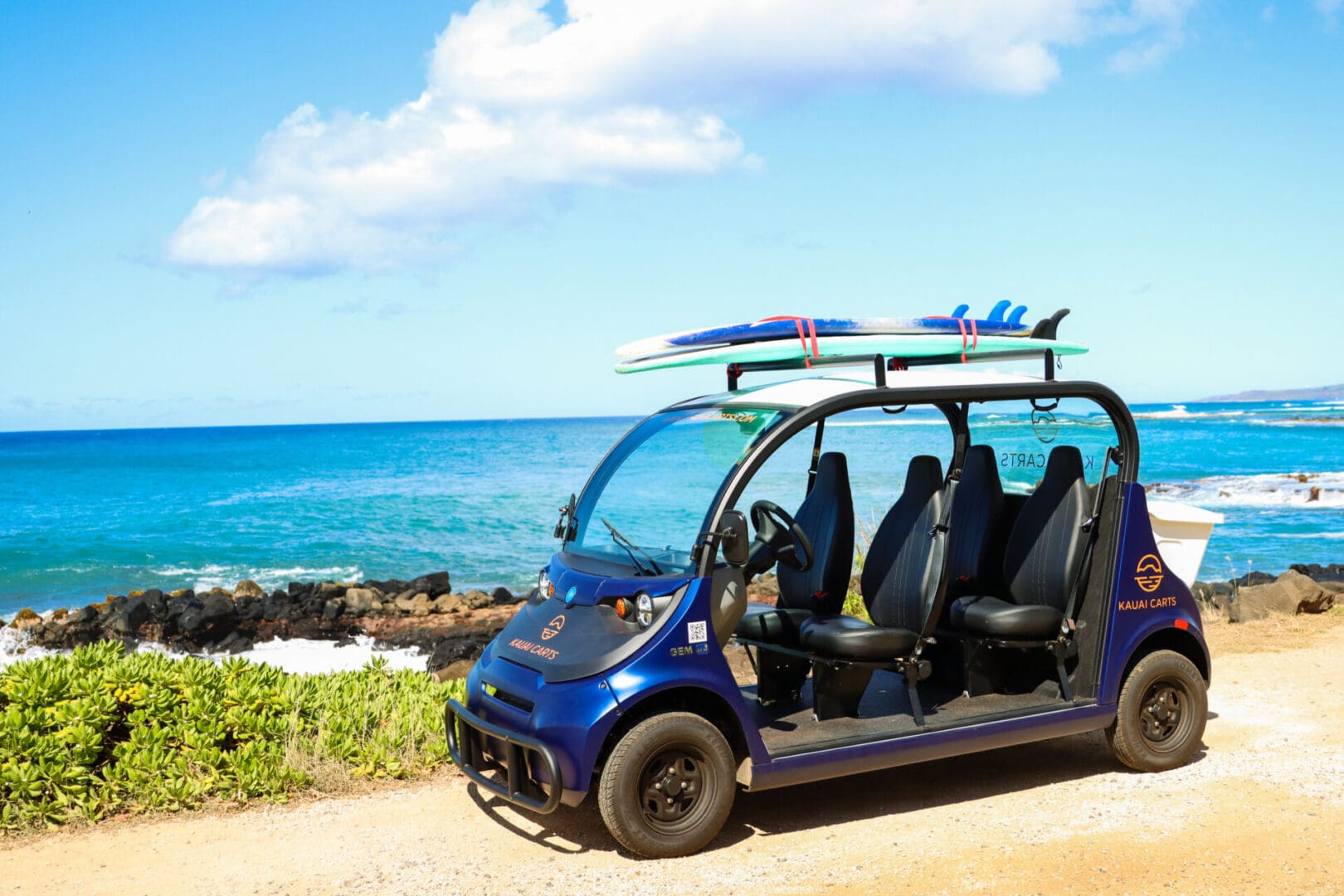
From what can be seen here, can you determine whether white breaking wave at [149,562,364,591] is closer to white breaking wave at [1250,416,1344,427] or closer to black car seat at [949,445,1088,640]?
black car seat at [949,445,1088,640]

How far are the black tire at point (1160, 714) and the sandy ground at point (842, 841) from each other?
130 millimetres

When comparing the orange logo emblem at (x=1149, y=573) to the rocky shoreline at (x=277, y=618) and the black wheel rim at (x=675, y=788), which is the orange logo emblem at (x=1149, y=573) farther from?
the rocky shoreline at (x=277, y=618)

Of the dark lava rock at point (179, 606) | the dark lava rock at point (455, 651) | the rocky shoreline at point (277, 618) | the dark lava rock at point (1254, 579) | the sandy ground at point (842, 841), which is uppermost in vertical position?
the sandy ground at point (842, 841)

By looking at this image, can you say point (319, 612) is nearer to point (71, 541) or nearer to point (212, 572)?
point (212, 572)

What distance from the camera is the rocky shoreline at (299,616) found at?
1772cm

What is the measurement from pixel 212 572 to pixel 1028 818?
24.4 meters

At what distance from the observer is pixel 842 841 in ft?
18.9

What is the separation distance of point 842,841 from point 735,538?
156cm

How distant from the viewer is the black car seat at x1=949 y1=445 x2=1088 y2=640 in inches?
257

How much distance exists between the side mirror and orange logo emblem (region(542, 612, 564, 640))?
890mm

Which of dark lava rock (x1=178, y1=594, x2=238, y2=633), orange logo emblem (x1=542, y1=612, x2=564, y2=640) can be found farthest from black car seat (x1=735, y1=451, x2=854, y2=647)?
dark lava rock (x1=178, y1=594, x2=238, y2=633)

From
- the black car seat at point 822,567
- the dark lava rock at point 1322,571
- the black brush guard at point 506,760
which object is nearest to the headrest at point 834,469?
the black car seat at point 822,567

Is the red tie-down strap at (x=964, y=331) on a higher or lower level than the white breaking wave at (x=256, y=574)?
higher

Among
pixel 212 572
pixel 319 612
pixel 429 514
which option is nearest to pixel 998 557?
pixel 319 612
